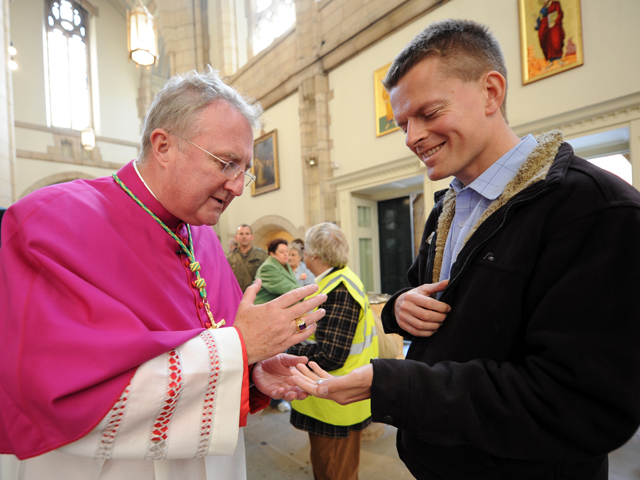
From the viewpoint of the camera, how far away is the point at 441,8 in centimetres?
524

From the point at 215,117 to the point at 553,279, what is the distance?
1.12m

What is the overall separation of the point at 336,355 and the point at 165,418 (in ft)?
4.35

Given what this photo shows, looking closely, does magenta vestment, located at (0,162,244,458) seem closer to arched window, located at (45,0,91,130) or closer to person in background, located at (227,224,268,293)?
person in background, located at (227,224,268,293)

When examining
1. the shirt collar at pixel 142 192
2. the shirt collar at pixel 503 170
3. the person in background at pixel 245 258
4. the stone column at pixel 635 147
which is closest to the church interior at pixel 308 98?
the stone column at pixel 635 147

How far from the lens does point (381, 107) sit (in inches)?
250

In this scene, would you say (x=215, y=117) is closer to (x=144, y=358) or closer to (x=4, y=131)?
(x=144, y=358)

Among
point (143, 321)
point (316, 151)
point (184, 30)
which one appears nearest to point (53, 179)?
point (184, 30)

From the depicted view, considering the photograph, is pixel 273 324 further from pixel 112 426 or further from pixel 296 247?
pixel 296 247

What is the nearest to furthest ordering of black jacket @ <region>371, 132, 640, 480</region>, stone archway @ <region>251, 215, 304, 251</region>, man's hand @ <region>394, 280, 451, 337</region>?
black jacket @ <region>371, 132, 640, 480</region> → man's hand @ <region>394, 280, 451, 337</region> → stone archway @ <region>251, 215, 304, 251</region>

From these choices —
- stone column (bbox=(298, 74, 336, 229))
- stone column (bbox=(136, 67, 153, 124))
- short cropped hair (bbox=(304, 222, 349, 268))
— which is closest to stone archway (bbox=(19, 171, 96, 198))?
stone column (bbox=(136, 67, 153, 124))

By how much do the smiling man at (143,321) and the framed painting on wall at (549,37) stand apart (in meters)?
4.43

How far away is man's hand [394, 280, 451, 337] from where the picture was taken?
931 mm

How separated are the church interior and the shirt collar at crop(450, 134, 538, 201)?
0.93 m

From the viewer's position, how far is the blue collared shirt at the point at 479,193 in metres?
0.99
